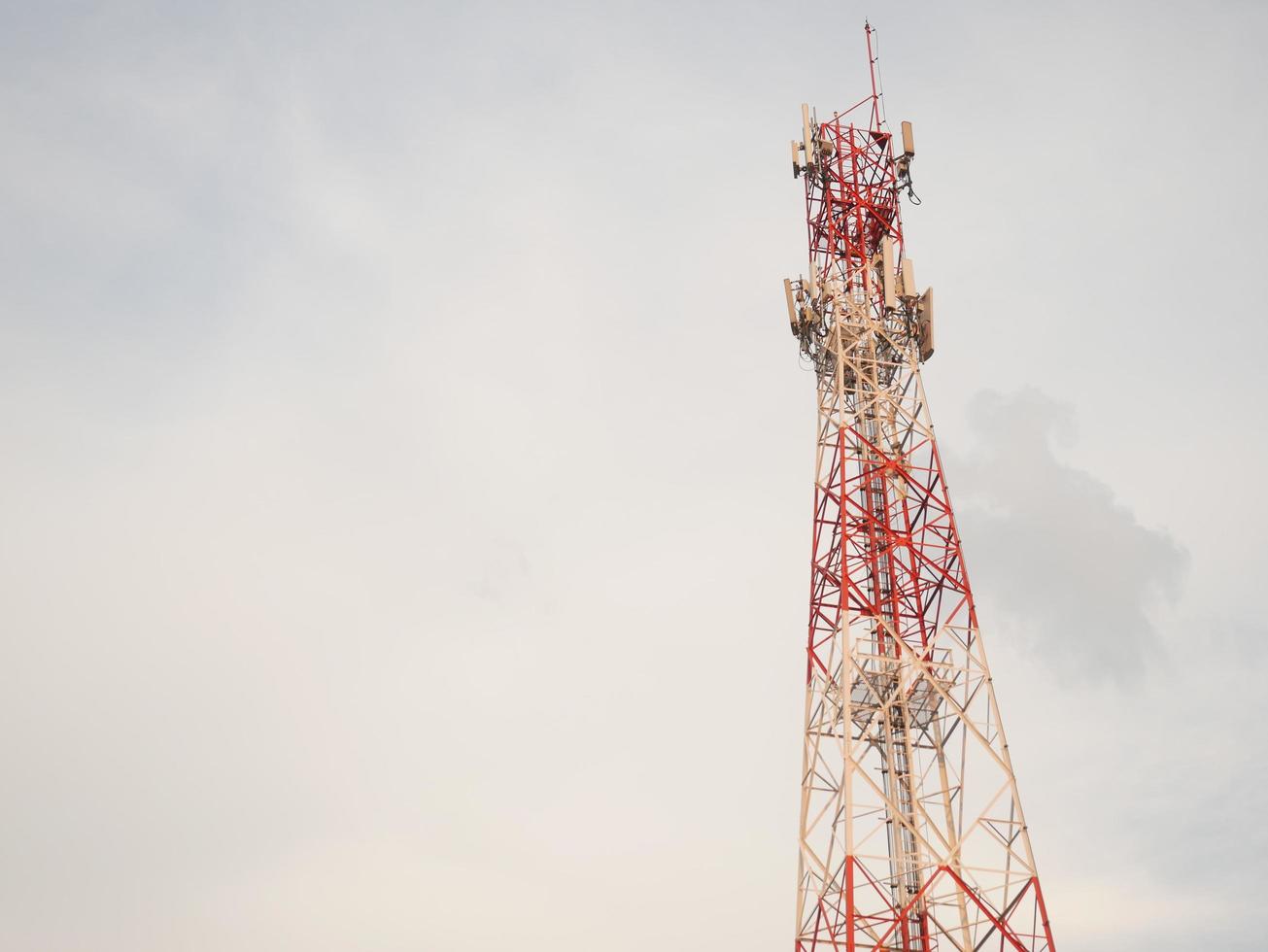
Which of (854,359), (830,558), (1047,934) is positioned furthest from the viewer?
(854,359)

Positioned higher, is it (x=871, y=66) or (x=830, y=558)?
(x=871, y=66)

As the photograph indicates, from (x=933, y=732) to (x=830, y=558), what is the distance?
8610 mm

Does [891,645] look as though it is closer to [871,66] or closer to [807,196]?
[807,196]

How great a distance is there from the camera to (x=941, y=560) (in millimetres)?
53875

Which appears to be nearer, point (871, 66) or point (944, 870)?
point (944, 870)

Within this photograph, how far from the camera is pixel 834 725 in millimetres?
50750

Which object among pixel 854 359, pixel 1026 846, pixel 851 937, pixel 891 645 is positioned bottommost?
pixel 851 937

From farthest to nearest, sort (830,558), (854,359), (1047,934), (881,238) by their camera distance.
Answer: (881,238) < (854,359) < (830,558) < (1047,934)

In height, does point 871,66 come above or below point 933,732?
above

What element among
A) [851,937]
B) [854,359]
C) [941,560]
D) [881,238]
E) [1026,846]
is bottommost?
[851,937]

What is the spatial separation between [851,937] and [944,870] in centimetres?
453

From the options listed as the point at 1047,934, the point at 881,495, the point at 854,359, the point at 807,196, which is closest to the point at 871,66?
the point at 807,196

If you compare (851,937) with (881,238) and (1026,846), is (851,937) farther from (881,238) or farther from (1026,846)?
(881,238)

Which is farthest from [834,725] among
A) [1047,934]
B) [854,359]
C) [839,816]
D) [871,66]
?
[871,66]
